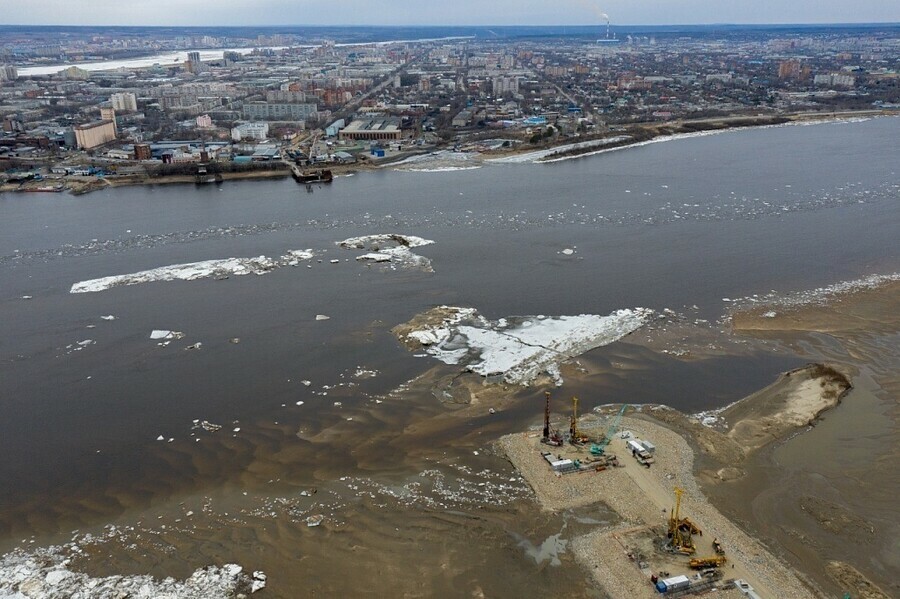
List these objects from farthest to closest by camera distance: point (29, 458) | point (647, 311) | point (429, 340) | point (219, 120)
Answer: point (219, 120)
point (647, 311)
point (429, 340)
point (29, 458)

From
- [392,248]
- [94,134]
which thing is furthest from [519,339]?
[94,134]

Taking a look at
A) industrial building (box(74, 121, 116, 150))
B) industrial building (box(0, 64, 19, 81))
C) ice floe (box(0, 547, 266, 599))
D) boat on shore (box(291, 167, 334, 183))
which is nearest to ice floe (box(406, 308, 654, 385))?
ice floe (box(0, 547, 266, 599))

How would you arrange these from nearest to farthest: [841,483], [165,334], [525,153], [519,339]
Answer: [841,483] → [519,339] → [165,334] → [525,153]

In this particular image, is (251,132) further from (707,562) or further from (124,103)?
(707,562)

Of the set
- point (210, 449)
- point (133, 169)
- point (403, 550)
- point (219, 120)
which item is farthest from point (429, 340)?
point (219, 120)

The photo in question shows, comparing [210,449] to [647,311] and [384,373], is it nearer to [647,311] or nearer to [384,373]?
[384,373]

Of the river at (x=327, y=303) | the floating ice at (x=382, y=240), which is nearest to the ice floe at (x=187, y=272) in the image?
the river at (x=327, y=303)
